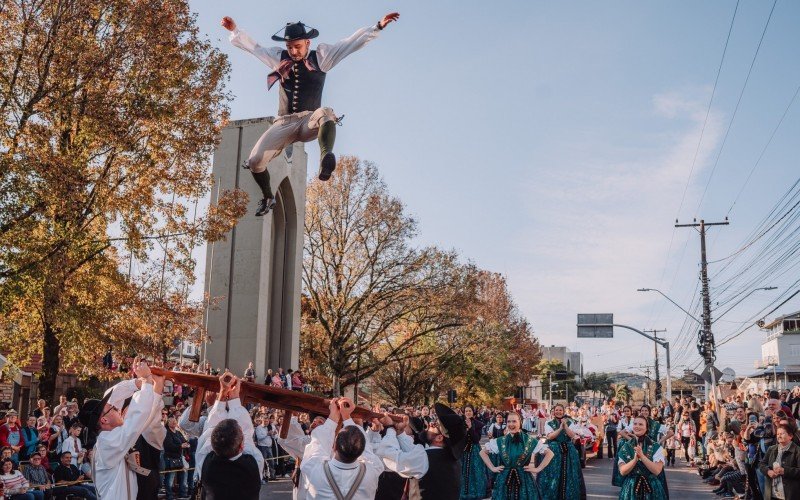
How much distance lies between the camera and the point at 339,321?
38906 mm

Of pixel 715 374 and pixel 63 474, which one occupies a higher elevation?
pixel 715 374

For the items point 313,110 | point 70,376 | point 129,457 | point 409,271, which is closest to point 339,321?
point 409,271

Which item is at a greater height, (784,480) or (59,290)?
(59,290)

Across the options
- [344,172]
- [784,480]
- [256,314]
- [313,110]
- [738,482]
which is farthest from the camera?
[344,172]

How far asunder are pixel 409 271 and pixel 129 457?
32.4m

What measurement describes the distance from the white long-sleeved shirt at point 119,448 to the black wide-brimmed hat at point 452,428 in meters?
2.71

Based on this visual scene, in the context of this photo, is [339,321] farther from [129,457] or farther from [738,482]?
[129,457]

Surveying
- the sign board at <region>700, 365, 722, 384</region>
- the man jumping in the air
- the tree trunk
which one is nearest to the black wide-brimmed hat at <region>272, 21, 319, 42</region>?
the man jumping in the air

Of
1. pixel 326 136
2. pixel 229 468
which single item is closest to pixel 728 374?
pixel 326 136

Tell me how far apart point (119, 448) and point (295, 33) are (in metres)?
6.80

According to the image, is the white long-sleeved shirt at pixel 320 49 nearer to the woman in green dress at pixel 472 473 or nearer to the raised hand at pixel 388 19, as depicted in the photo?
the raised hand at pixel 388 19

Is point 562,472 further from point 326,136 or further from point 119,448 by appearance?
point 119,448

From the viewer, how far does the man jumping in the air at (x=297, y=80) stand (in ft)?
36.1

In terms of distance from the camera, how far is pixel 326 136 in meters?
10.8
